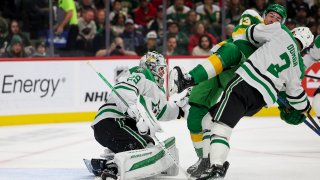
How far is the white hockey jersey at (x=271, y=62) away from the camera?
4.64 m

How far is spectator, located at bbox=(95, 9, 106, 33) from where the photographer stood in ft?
30.6

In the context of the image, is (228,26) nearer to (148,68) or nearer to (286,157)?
(286,157)

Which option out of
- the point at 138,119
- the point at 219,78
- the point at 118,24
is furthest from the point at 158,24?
the point at 138,119

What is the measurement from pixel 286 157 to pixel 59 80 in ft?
10.2

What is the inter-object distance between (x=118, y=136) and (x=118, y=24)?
4656 mm

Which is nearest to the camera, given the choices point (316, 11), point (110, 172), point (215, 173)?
point (215, 173)

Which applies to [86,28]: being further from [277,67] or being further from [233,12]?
[277,67]

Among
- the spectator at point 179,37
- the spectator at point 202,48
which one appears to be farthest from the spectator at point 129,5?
the spectator at point 202,48

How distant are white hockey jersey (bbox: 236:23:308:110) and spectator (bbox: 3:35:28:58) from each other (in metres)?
4.27

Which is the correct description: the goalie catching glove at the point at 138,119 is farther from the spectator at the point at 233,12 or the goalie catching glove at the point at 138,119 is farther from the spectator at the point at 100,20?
the spectator at the point at 233,12

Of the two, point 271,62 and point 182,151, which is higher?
point 271,62

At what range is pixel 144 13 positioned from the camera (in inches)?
388

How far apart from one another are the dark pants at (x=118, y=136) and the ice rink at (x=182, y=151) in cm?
30

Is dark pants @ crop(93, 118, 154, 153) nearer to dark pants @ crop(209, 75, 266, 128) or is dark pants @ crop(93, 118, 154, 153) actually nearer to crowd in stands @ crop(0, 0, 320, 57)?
dark pants @ crop(209, 75, 266, 128)
